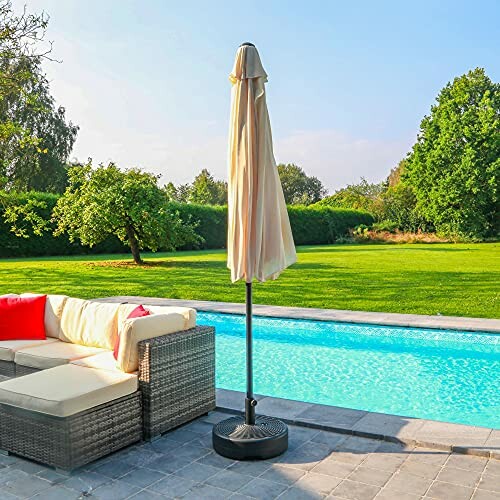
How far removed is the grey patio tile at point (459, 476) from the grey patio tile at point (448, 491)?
53 mm

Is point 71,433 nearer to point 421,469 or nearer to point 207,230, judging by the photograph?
point 421,469

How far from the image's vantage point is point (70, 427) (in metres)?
3.25

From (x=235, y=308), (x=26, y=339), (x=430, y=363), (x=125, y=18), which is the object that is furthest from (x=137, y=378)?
(x=125, y=18)

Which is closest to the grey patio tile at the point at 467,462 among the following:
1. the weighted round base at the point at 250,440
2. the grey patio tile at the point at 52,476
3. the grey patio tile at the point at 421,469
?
the grey patio tile at the point at 421,469

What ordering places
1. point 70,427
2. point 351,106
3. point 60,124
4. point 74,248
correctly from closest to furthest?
point 70,427 < point 351,106 < point 74,248 < point 60,124

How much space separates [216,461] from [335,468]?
0.75 meters

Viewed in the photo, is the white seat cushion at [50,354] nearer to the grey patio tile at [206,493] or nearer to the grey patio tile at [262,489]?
the grey patio tile at [206,493]

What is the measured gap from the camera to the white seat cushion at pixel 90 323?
4.67m

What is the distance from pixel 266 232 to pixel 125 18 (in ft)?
27.9

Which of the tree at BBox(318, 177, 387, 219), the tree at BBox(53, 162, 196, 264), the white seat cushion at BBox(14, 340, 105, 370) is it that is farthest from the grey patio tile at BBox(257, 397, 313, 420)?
the tree at BBox(318, 177, 387, 219)

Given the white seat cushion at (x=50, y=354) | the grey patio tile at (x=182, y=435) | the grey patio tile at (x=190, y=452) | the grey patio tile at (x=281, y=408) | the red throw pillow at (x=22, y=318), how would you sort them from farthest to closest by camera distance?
the red throw pillow at (x=22, y=318), the white seat cushion at (x=50, y=354), the grey patio tile at (x=281, y=408), the grey patio tile at (x=182, y=435), the grey patio tile at (x=190, y=452)

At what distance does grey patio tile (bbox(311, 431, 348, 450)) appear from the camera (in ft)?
12.1

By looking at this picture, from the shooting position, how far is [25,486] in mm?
3131

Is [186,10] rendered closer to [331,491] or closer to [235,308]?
[235,308]
